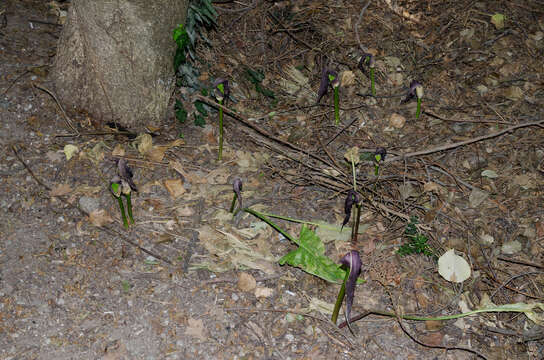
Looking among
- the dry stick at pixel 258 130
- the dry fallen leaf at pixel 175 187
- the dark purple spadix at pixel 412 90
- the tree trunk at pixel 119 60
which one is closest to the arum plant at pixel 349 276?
the dry stick at pixel 258 130

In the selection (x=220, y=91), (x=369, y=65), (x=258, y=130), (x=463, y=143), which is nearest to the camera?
(x=220, y=91)

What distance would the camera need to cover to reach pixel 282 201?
2547 millimetres

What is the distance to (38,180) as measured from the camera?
2.33 m

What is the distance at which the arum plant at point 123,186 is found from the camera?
2.04 m

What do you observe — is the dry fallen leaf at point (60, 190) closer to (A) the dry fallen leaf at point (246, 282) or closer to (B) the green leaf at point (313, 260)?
(A) the dry fallen leaf at point (246, 282)

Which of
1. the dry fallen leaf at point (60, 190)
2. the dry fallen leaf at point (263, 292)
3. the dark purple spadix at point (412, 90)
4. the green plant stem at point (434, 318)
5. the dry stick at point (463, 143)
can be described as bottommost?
the dry fallen leaf at point (263, 292)

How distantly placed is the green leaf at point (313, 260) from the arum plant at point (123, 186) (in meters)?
0.83

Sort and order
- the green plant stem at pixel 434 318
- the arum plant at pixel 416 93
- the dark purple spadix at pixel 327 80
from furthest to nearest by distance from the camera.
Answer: the arum plant at pixel 416 93 → the dark purple spadix at pixel 327 80 → the green plant stem at pixel 434 318

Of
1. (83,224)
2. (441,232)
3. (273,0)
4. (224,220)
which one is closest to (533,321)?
(441,232)

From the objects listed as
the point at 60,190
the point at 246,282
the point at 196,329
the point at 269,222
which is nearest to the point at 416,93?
the point at 269,222

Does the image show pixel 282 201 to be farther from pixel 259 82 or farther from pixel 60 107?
pixel 60 107

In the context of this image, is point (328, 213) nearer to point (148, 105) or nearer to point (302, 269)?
point (302, 269)

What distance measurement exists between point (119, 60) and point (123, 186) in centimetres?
93

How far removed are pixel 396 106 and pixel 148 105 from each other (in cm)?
184
